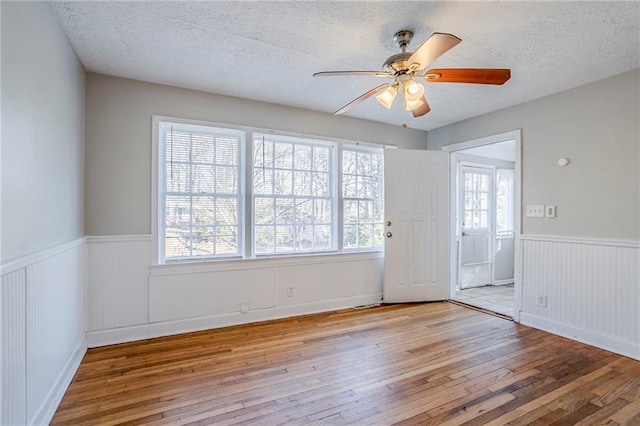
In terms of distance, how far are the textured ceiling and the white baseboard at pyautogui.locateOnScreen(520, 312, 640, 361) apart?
91.0 inches

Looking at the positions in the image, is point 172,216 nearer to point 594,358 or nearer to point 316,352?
point 316,352

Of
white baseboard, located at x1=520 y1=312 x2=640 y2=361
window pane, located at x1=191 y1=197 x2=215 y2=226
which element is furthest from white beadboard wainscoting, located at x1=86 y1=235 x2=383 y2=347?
white baseboard, located at x1=520 y1=312 x2=640 y2=361

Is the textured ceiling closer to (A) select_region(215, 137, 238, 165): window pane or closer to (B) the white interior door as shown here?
(A) select_region(215, 137, 238, 165): window pane

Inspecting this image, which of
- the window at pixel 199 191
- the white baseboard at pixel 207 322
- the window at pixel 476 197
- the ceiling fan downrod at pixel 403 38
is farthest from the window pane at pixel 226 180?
the window at pixel 476 197

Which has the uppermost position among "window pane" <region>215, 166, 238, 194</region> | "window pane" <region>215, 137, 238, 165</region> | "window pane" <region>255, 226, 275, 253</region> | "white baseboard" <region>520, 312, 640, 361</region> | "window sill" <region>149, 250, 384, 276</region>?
"window pane" <region>215, 137, 238, 165</region>

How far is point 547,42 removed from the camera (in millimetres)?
2277

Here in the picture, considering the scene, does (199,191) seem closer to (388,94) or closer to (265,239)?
(265,239)

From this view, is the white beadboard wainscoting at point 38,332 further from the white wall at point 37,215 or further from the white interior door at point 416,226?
the white interior door at point 416,226

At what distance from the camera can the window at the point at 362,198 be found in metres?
4.09

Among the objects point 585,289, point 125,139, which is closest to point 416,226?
point 585,289

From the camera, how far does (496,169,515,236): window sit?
5565mm

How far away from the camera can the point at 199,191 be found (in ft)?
10.7

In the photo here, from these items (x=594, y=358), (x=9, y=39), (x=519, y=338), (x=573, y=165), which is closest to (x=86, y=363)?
(x=9, y=39)

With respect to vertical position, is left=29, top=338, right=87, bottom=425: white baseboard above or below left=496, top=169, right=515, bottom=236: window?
below
